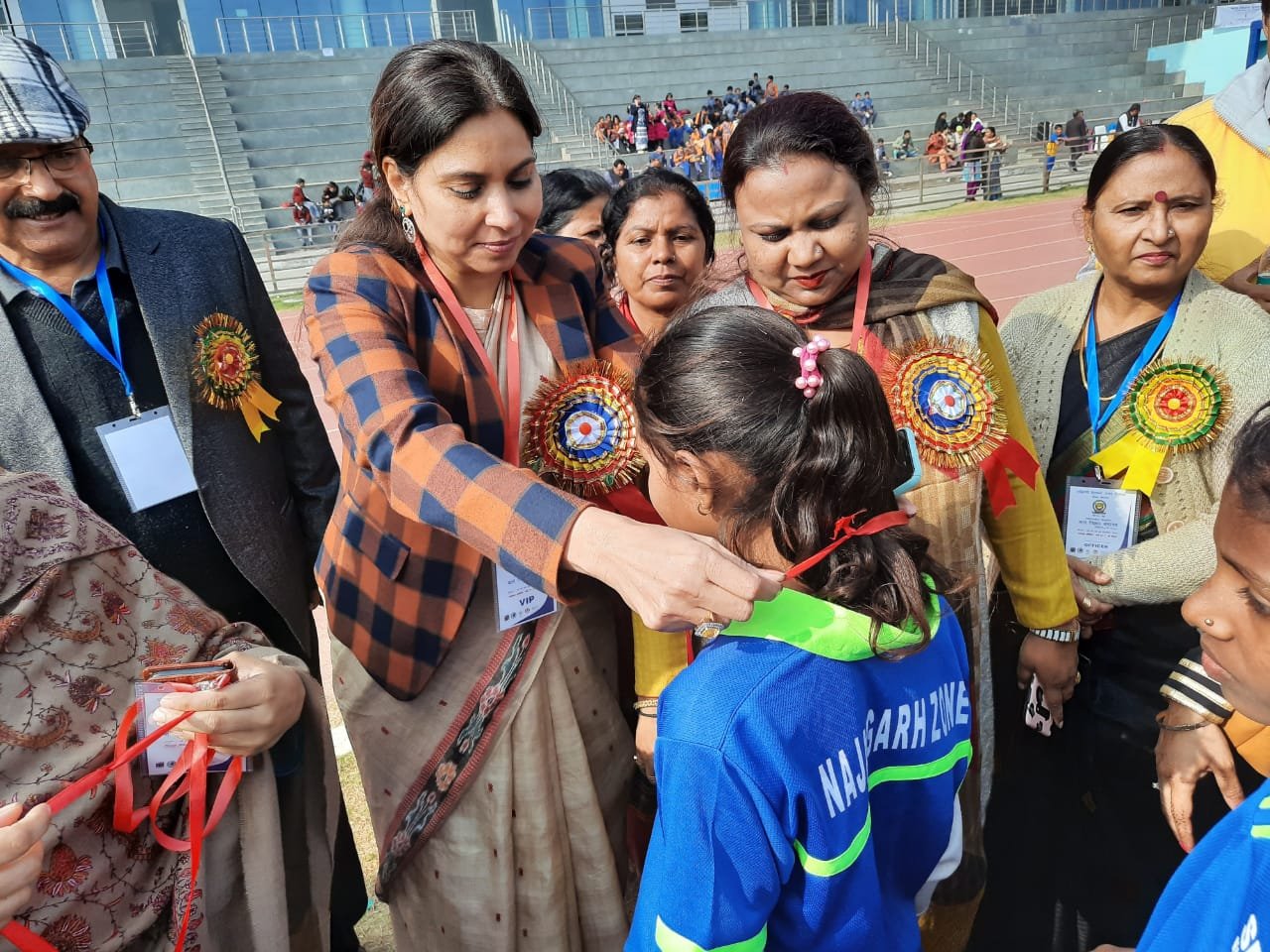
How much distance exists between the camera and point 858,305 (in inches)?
71.9

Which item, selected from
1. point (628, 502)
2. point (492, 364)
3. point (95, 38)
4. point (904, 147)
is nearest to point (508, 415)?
point (492, 364)

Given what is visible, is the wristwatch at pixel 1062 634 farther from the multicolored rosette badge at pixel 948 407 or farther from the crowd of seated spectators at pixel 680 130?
the crowd of seated spectators at pixel 680 130

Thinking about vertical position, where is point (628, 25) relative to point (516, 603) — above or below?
above

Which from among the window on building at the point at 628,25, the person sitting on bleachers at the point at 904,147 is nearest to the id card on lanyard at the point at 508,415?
the person sitting on bleachers at the point at 904,147

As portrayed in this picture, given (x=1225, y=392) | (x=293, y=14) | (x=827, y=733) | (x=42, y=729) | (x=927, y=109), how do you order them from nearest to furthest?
(x=827, y=733) → (x=42, y=729) → (x=1225, y=392) → (x=293, y=14) → (x=927, y=109)

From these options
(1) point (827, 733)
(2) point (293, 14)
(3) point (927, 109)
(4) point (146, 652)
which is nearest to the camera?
(1) point (827, 733)

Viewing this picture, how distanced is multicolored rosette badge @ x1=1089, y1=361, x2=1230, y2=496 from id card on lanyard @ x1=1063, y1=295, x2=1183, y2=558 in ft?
0.11

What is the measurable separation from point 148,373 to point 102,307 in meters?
0.17

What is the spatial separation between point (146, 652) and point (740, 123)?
1.46 m

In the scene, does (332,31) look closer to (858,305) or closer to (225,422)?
(225,422)

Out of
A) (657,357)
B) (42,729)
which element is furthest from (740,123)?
(42,729)

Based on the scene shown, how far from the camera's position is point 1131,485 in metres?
1.99

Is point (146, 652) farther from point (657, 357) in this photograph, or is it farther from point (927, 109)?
point (927, 109)

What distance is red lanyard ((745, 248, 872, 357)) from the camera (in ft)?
5.91
